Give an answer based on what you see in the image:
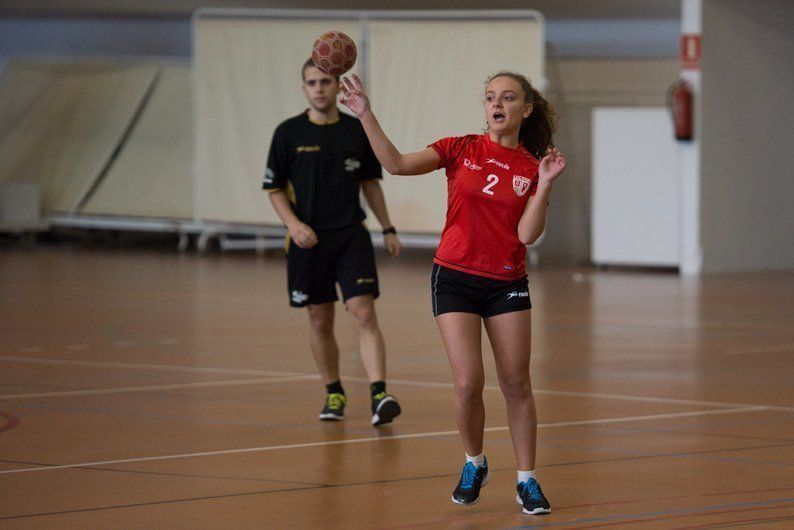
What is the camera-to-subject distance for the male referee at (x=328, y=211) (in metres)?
7.14

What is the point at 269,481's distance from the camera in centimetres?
570

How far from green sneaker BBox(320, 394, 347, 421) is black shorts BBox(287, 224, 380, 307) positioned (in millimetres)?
520

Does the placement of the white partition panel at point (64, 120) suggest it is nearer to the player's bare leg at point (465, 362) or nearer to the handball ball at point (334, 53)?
the handball ball at point (334, 53)

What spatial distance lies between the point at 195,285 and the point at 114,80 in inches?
312

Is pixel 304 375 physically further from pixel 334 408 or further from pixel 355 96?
pixel 355 96

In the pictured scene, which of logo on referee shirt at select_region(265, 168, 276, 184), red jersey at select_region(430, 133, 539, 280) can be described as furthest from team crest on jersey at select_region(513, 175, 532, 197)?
logo on referee shirt at select_region(265, 168, 276, 184)

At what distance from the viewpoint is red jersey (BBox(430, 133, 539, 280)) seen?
16.7 feet

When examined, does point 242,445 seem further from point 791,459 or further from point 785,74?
point 785,74

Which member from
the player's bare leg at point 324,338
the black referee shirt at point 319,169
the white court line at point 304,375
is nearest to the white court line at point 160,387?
the white court line at point 304,375

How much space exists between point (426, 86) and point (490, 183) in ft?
42.6

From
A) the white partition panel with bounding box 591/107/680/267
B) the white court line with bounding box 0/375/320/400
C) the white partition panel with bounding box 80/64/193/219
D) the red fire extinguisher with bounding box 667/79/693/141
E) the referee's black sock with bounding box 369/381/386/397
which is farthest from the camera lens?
the white partition panel with bounding box 80/64/193/219

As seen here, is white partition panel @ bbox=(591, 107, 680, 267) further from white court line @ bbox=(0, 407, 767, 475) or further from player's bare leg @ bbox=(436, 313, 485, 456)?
player's bare leg @ bbox=(436, 313, 485, 456)

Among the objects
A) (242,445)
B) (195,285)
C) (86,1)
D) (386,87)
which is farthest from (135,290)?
(242,445)

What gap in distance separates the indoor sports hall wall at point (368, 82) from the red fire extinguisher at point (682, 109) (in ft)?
5.94
